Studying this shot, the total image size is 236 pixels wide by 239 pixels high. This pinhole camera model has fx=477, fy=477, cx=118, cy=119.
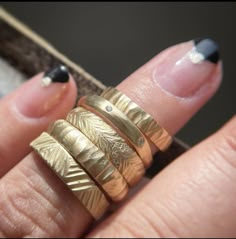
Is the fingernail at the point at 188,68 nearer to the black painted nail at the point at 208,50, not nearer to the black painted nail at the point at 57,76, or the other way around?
the black painted nail at the point at 208,50

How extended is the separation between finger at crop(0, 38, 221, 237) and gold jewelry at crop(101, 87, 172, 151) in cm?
5

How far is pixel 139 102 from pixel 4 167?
0.25m

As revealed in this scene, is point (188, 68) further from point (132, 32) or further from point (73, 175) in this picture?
point (132, 32)

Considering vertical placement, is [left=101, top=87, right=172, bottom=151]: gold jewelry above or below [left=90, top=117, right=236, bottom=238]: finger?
above

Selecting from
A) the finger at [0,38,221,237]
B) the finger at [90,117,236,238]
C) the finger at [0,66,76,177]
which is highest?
the finger at [0,66,76,177]

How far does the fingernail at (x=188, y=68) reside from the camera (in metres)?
0.70

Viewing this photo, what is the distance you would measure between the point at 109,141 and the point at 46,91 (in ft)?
0.54

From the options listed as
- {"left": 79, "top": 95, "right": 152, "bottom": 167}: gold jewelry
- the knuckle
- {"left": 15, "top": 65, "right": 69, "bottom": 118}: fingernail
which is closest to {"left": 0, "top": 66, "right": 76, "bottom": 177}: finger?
{"left": 15, "top": 65, "right": 69, "bottom": 118}: fingernail

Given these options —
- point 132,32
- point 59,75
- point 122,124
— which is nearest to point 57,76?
point 59,75

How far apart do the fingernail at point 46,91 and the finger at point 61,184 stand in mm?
90

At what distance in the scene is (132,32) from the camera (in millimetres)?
1113

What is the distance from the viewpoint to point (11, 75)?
0.92 metres

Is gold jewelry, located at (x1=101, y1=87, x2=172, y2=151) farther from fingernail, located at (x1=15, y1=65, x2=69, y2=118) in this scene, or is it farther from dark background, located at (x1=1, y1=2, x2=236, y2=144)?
dark background, located at (x1=1, y1=2, x2=236, y2=144)

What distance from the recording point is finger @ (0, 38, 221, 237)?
0.66m
